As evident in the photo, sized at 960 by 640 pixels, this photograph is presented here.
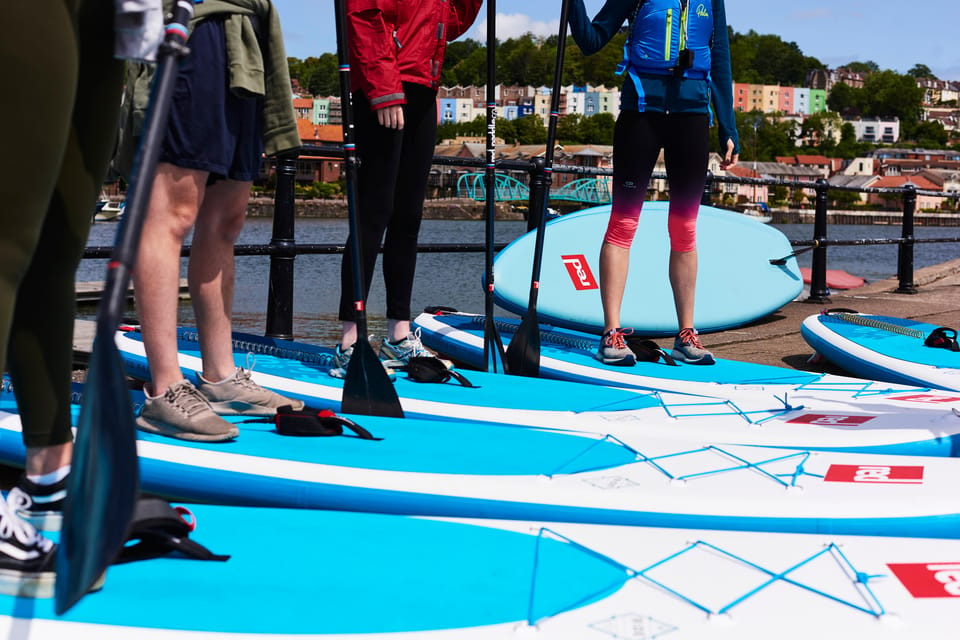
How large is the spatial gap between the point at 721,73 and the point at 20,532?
3.28 meters

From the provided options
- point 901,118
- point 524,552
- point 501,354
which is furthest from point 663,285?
point 901,118

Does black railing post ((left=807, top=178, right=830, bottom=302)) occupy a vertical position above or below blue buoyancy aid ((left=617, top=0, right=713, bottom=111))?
below

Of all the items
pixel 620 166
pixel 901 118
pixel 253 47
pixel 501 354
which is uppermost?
pixel 901 118

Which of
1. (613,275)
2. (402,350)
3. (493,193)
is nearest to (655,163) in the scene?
(613,275)

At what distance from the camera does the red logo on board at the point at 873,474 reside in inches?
80.4

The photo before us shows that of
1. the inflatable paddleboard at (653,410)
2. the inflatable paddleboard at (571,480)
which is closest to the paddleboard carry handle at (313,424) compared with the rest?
the inflatable paddleboard at (571,480)

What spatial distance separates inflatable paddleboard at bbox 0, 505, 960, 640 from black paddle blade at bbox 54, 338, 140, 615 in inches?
4.9

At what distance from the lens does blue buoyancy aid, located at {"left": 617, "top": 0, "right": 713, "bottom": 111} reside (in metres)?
3.80

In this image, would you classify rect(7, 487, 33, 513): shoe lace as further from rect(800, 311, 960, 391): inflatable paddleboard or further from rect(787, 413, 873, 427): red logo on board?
rect(800, 311, 960, 391): inflatable paddleboard

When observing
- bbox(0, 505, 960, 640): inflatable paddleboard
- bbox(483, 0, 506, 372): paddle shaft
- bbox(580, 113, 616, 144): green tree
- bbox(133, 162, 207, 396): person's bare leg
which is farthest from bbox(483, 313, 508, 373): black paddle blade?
bbox(580, 113, 616, 144): green tree

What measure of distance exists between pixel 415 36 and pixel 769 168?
134 metres

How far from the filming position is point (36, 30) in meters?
1.34

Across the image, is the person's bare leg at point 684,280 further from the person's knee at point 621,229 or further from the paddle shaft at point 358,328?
the paddle shaft at point 358,328

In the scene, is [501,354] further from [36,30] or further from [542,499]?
[36,30]
